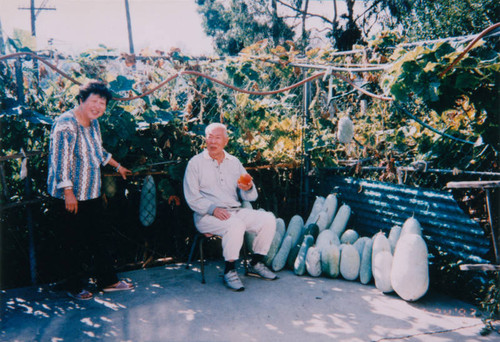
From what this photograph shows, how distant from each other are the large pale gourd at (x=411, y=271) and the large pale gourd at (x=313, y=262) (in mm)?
711

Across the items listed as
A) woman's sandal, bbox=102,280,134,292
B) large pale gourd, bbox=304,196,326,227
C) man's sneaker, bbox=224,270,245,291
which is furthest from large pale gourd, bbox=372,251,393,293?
woman's sandal, bbox=102,280,134,292

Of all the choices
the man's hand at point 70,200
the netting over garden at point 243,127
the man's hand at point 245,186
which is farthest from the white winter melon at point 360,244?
the man's hand at point 70,200

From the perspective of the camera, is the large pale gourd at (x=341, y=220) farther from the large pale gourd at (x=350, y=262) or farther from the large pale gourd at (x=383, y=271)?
the large pale gourd at (x=383, y=271)

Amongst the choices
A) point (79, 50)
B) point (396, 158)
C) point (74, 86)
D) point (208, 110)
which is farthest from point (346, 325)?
point (79, 50)

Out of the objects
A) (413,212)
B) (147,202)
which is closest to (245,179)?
(147,202)

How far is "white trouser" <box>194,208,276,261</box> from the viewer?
3275 mm

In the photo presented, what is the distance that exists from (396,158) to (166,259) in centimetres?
274

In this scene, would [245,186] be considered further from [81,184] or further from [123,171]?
[81,184]

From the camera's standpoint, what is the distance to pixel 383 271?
3.15m

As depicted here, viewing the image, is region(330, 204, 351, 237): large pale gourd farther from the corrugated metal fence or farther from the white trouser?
the white trouser

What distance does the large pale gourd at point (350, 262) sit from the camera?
3.42 meters

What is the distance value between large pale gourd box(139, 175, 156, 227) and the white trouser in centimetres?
50

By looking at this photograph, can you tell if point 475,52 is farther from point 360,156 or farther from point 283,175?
point 283,175

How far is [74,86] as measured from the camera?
3.41 m
